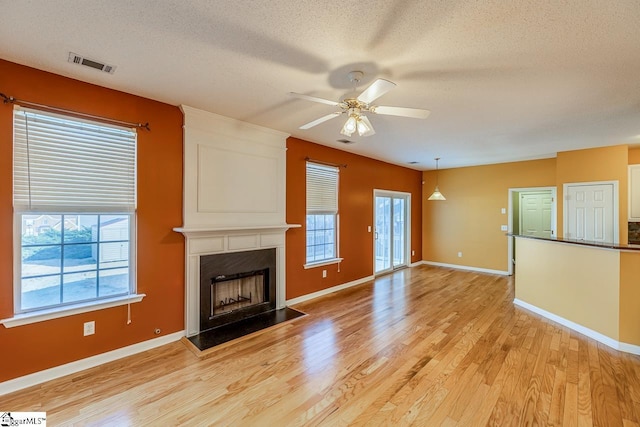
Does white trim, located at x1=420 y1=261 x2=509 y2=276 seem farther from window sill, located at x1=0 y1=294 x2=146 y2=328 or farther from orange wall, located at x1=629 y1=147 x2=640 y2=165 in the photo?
window sill, located at x1=0 y1=294 x2=146 y2=328

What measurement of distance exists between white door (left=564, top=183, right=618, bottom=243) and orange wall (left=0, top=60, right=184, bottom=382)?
6381 mm

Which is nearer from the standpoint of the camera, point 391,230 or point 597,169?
point 597,169

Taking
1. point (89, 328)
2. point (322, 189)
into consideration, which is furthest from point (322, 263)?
point (89, 328)

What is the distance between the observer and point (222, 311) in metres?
3.62

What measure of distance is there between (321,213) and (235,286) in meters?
1.90

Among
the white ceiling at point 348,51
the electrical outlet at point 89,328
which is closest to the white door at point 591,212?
the white ceiling at point 348,51

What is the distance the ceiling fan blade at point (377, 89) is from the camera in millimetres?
1867

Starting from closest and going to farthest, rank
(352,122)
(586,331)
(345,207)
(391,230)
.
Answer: (352,122)
(586,331)
(345,207)
(391,230)

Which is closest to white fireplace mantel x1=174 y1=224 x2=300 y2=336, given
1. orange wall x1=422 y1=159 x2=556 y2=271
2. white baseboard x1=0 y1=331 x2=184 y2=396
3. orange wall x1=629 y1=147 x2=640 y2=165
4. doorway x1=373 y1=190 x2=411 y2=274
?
white baseboard x1=0 y1=331 x2=184 y2=396

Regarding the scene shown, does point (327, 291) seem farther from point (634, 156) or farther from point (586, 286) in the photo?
point (634, 156)

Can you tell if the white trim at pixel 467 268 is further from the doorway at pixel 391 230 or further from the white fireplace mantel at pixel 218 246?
the white fireplace mantel at pixel 218 246

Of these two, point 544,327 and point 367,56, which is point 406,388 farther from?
point 367,56

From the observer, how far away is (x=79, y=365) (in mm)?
2537

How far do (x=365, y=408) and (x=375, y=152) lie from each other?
437 cm
